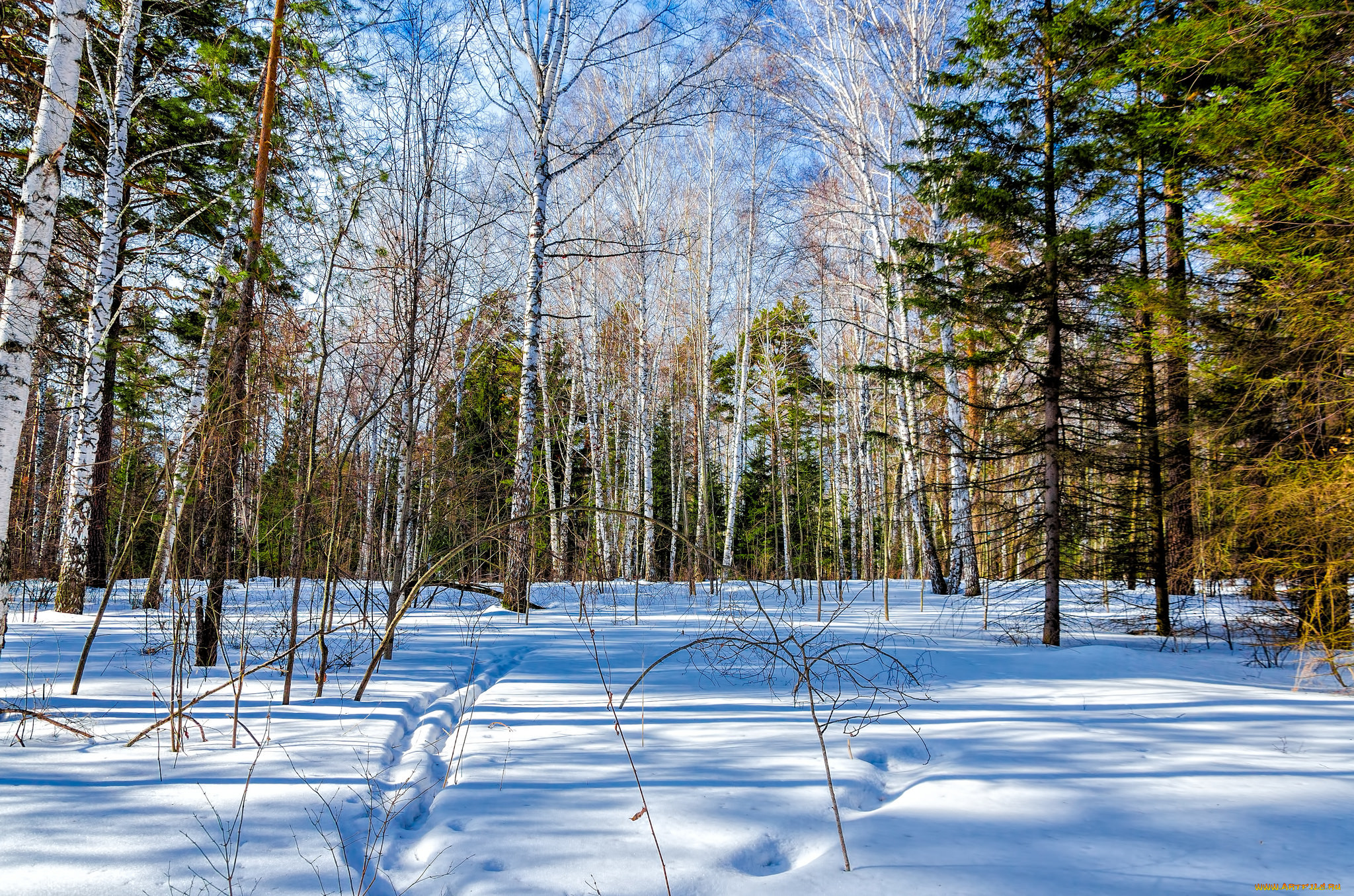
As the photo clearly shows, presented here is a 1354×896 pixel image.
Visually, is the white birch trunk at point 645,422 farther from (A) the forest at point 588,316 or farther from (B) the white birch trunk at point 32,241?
(B) the white birch trunk at point 32,241

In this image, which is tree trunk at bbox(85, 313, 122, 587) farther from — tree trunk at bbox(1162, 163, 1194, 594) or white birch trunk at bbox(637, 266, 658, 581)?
tree trunk at bbox(1162, 163, 1194, 594)

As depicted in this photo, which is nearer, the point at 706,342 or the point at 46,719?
the point at 46,719

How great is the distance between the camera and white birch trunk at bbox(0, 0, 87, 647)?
154 inches

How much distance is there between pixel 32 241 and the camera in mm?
4000

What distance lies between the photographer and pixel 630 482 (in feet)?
57.2

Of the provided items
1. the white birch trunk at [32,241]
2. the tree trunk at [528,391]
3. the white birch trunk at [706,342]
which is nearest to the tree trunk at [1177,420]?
the tree trunk at [528,391]

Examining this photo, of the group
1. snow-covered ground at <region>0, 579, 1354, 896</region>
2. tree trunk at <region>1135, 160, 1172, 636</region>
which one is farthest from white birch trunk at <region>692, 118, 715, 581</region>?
snow-covered ground at <region>0, 579, 1354, 896</region>

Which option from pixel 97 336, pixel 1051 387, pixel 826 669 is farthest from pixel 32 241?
pixel 1051 387

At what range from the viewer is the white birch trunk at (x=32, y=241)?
12.8ft

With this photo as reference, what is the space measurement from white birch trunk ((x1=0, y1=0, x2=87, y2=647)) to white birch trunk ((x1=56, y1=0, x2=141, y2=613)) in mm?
3051

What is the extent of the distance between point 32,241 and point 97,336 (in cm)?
332

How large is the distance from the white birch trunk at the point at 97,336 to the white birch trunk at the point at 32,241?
305cm

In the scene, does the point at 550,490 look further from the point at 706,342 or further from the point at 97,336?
the point at 706,342

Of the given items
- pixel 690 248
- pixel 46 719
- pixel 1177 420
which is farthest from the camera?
pixel 690 248
